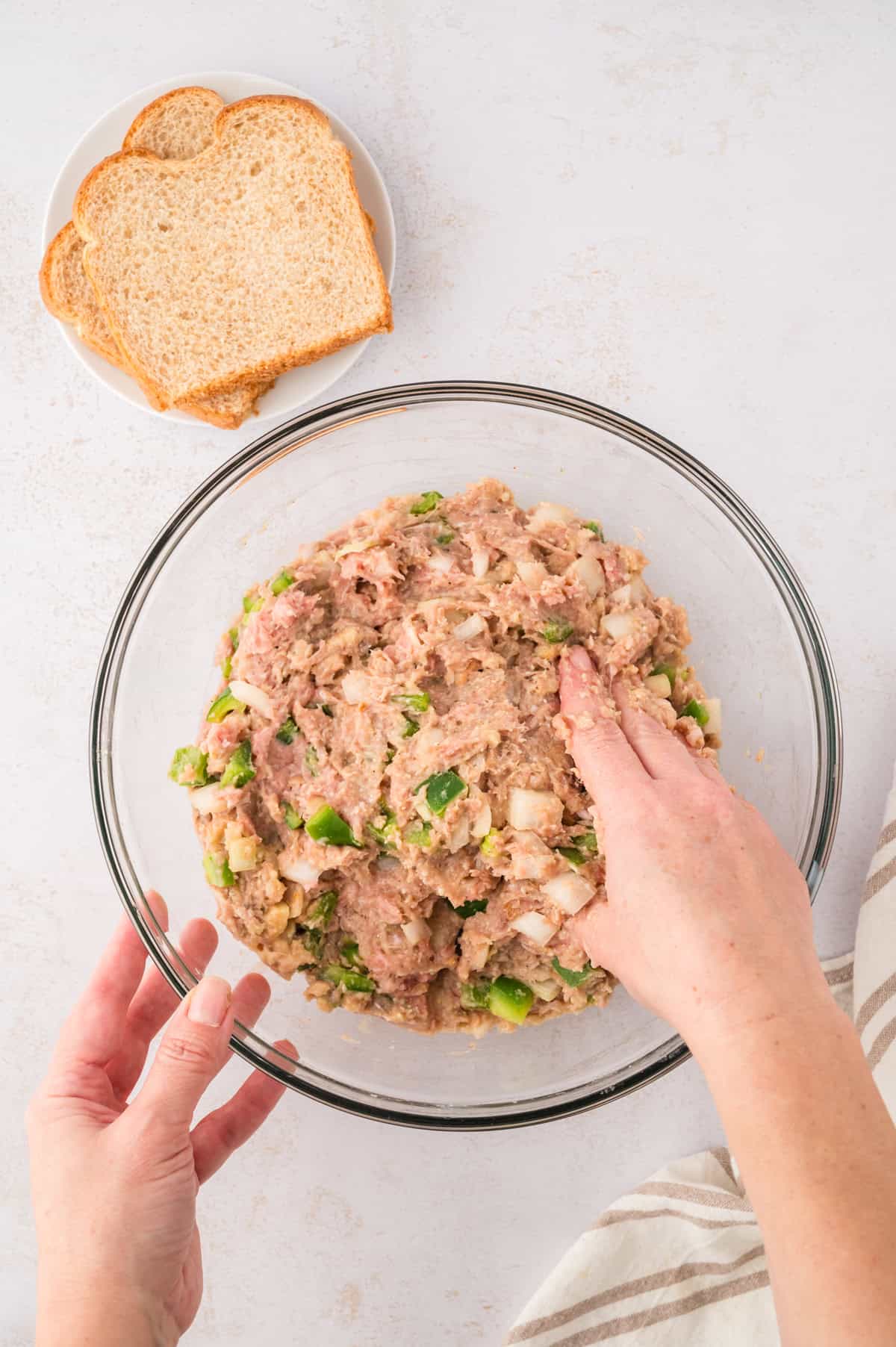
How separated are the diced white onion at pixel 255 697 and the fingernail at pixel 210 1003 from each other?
1.51 feet

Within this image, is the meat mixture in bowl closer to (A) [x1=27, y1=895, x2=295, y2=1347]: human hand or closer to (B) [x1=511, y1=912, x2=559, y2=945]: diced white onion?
(B) [x1=511, y1=912, x2=559, y2=945]: diced white onion

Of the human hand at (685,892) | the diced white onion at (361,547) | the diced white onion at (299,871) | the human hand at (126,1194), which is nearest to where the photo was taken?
the human hand at (685,892)

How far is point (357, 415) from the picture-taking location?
6.93ft

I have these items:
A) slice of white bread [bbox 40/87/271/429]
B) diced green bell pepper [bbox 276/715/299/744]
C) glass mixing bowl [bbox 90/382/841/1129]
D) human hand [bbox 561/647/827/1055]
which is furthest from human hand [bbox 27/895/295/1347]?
slice of white bread [bbox 40/87/271/429]

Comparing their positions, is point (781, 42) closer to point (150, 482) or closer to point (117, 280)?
point (117, 280)

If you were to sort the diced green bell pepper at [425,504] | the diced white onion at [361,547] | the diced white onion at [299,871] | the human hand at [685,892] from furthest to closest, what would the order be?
the diced green bell pepper at [425,504], the diced white onion at [361,547], the diced white onion at [299,871], the human hand at [685,892]

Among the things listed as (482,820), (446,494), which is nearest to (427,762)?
(482,820)

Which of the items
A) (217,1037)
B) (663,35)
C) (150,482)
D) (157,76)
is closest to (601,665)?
(217,1037)

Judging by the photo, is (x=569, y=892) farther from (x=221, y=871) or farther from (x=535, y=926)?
(x=221, y=871)

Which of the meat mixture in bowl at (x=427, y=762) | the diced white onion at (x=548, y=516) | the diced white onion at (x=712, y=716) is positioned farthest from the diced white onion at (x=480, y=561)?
the diced white onion at (x=712, y=716)

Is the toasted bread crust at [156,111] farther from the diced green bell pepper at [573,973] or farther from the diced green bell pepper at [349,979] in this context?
the diced green bell pepper at [573,973]

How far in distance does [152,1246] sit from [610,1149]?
103 centimetres

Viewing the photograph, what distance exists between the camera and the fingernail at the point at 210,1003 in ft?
5.56

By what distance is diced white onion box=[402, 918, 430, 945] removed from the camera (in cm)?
179
